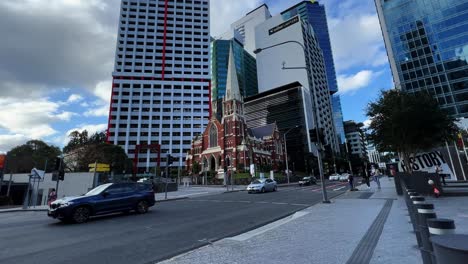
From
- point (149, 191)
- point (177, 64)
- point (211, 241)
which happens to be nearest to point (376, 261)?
point (211, 241)

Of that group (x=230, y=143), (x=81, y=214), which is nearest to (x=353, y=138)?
(x=230, y=143)

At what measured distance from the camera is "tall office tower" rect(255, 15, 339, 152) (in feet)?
368

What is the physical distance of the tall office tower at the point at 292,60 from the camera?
112m

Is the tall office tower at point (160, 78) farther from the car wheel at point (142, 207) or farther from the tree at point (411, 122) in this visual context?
the tree at point (411, 122)

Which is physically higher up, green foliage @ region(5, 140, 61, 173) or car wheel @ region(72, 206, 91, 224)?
green foliage @ region(5, 140, 61, 173)

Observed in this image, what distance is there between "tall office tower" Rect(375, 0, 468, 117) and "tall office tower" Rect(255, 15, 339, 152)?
46.1 meters

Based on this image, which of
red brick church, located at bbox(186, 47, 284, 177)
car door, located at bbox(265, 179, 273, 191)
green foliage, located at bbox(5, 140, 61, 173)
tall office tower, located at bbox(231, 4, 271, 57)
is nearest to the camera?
car door, located at bbox(265, 179, 273, 191)

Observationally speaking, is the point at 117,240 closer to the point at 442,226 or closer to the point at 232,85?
the point at 442,226

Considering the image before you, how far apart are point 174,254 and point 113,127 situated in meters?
88.1

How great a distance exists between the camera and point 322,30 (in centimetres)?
15400

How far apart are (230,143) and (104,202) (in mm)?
49056

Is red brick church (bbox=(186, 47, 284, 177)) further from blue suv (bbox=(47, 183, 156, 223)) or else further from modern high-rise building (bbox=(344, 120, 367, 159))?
modern high-rise building (bbox=(344, 120, 367, 159))

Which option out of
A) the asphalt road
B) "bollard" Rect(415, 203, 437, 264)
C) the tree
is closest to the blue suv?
the asphalt road

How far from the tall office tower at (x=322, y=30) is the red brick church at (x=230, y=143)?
326ft
